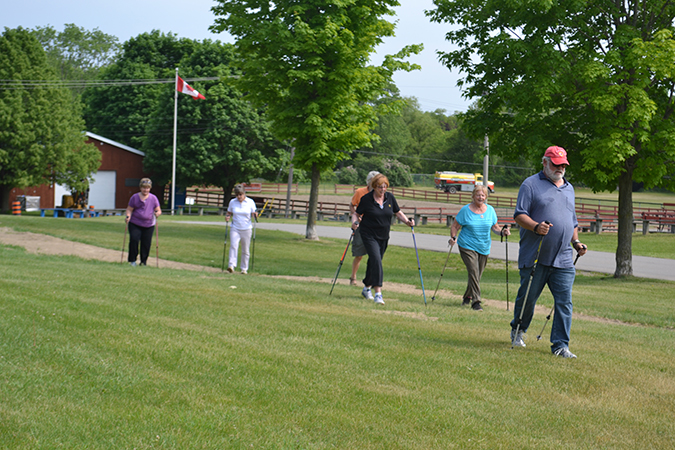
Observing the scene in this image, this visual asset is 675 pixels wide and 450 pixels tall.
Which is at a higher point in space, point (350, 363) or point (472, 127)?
point (472, 127)

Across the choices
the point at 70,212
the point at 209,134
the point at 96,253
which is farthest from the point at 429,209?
the point at 96,253

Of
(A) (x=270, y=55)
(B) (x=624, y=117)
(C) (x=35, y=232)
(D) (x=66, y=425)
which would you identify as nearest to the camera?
(D) (x=66, y=425)

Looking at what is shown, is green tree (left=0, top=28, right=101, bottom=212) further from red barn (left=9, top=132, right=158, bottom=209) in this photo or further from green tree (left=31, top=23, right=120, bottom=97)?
green tree (left=31, top=23, right=120, bottom=97)

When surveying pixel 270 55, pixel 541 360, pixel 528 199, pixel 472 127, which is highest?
pixel 270 55

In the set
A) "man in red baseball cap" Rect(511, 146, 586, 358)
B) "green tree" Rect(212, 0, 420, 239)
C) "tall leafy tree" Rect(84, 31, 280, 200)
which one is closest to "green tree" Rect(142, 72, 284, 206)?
"tall leafy tree" Rect(84, 31, 280, 200)

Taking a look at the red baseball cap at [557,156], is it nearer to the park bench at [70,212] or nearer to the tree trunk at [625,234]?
the tree trunk at [625,234]

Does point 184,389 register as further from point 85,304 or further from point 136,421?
point 85,304

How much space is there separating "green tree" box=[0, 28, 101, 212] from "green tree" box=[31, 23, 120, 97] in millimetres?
41846

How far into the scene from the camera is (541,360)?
673 cm

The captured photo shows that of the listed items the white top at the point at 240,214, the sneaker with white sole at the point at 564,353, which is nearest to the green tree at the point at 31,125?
the white top at the point at 240,214

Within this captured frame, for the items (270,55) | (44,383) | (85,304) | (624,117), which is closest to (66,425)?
(44,383)

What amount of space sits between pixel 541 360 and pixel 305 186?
8000 cm

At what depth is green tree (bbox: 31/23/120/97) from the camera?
271ft

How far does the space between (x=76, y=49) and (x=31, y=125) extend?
48.4 metres
